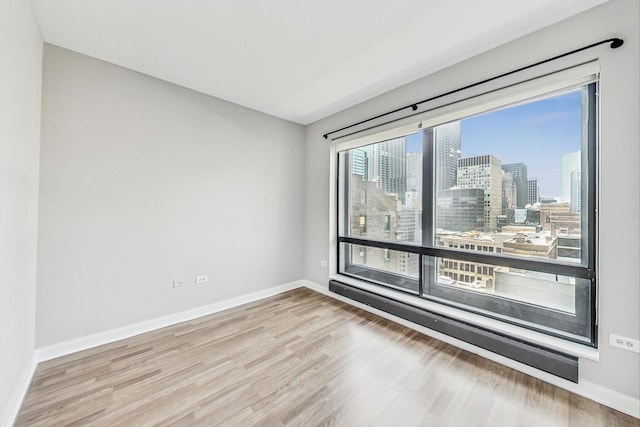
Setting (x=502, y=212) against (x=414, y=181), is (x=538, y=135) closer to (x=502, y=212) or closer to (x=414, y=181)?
(x=502, y=212)

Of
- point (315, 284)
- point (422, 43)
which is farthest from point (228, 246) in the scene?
point (422, 43)

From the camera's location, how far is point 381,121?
10.2ft

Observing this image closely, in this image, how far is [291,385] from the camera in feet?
6.15

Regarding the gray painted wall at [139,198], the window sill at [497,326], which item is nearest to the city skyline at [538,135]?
the window sill at [497,326]

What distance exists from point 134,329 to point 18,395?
917 mm

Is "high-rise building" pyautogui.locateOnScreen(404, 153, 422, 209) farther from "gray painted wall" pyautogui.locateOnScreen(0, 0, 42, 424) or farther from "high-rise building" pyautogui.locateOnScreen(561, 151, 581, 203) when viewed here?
"gray painted wall" pyautogui.locateOnScreen(0, 0, 42, 424)

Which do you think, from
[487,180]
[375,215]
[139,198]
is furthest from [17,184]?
[487,180]

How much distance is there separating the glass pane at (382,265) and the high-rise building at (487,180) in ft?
2.95

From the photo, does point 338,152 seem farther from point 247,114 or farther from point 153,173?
point 153,173

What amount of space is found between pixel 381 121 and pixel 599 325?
8.71ft

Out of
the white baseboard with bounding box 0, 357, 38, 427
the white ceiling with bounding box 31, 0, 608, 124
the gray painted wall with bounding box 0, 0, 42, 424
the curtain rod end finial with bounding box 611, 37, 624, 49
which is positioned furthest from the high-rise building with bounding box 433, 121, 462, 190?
the white baseboard with bounding box 0, 357, 38, 427

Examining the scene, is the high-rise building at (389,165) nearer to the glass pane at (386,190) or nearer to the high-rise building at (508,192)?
A: the glass pane at (386,190)

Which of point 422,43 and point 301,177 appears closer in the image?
point 422,43

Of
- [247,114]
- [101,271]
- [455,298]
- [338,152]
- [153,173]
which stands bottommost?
[455,298]
